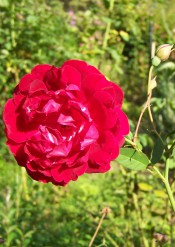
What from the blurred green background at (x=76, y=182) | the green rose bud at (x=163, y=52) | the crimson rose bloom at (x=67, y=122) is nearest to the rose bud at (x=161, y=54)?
the green rose bud at (x=163, y=52)

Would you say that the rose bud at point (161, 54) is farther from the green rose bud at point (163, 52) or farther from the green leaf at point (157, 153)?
the green leaf at point (157, 153)

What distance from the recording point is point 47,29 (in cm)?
362

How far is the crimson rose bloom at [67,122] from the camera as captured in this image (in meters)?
0.67

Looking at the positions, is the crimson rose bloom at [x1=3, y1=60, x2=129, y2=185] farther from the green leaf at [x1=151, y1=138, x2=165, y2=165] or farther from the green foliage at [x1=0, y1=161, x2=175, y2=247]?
the green foliage at [x1=0, y1=161, x2=175, y2=247]

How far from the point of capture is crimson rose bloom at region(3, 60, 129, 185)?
2.19 ft

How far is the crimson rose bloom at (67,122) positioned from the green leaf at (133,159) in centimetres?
9

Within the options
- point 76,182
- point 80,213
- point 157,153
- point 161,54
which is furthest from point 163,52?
point 76,182

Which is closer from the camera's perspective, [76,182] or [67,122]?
[67,122]

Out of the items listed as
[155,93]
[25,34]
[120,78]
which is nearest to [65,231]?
[25,34]

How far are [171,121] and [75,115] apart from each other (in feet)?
12.6

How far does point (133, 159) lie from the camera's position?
78 cm

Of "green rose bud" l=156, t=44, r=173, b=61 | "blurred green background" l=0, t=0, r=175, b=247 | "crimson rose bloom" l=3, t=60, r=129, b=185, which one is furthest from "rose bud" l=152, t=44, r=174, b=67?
"blurred green background" l=0, t=0, r=175, b=247

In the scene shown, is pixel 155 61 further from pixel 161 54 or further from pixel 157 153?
pixel 157 153

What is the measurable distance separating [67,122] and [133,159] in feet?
0.50
